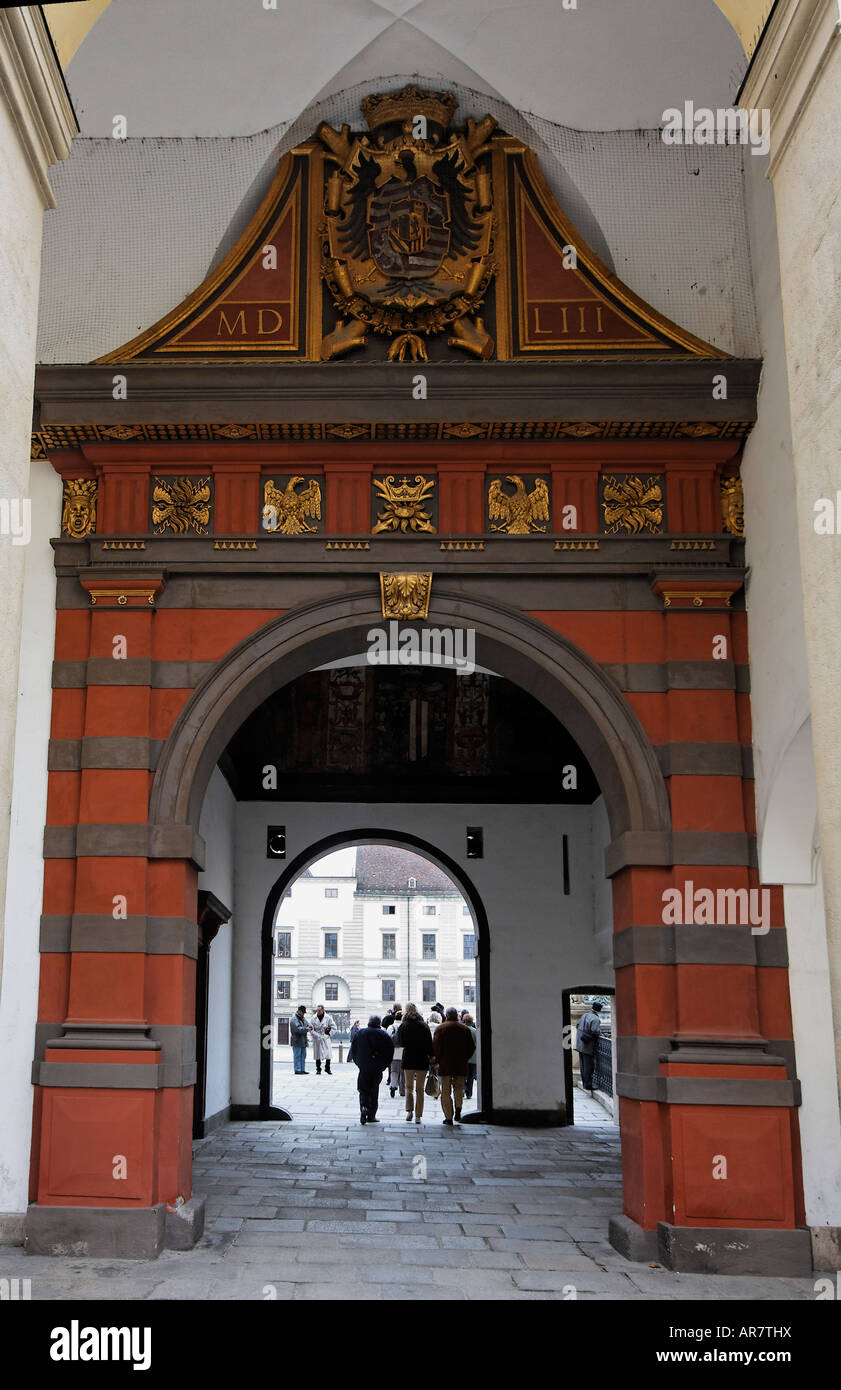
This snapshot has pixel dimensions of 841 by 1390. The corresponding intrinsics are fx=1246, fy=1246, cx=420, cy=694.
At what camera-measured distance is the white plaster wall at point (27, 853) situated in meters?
6.95

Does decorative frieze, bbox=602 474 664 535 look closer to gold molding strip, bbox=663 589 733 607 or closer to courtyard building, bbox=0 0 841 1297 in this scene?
courtyard building, bbox=0 0 841 1297

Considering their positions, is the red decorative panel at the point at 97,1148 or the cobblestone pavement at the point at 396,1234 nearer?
the cobblestone pavement at the point at 396,1234

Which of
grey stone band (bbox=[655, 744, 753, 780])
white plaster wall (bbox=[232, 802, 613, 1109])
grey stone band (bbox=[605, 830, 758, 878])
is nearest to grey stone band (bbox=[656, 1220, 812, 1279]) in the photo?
grey stone band (bbox=[605, 830, 758, 878])

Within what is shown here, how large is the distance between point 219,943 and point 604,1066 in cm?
631

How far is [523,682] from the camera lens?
7824 millimetres

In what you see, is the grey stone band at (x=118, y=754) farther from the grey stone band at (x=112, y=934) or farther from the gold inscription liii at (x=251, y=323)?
the gold inscription liii at (x=251, y=323)

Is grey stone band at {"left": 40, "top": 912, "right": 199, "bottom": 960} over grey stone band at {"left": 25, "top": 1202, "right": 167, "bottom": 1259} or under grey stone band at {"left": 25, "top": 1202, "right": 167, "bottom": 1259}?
over

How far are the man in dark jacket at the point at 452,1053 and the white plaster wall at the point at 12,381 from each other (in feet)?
28.9

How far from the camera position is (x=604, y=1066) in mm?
16250

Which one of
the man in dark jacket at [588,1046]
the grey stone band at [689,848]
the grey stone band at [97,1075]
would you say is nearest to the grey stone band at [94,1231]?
the grey stone band at [97,1075]

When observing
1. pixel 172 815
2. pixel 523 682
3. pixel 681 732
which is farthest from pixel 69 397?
pixel 681 732

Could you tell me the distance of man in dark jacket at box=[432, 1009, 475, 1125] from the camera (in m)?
12.2

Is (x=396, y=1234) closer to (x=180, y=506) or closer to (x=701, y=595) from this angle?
(x=701, y=595)

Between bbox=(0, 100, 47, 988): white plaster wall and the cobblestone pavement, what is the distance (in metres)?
3.12
